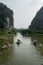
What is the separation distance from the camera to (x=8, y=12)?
595ft

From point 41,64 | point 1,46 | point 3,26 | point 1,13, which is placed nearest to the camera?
point 41,64

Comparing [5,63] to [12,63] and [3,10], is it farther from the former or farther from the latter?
[3,10]

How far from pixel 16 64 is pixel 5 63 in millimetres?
2107

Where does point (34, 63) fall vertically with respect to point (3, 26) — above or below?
below

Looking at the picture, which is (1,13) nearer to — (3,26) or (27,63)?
(3,26)

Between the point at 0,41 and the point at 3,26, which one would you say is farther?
the point at 3,26

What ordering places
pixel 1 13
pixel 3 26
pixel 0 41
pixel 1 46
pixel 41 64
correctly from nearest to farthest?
pixel 41 64 → pixel 1 46 → pixel 0 41 → pixel 3 26 → pixel 1 13

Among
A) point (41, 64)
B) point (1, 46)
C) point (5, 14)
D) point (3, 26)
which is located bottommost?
point (41, 64)

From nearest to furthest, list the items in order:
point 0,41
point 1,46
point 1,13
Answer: point 1,46 < point 0,41 < point 1,13

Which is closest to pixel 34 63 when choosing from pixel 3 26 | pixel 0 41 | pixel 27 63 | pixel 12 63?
pixel 27 63

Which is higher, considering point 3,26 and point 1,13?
point 1,13

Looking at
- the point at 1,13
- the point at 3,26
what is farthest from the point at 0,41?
the point at 1,13

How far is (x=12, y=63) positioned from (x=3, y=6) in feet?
491

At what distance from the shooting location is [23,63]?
107 ft
